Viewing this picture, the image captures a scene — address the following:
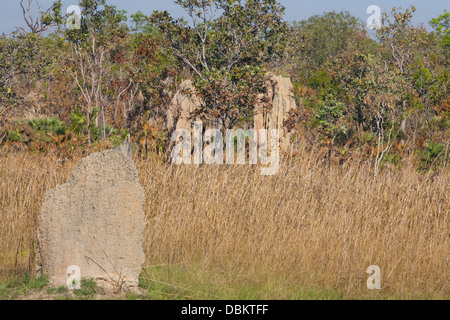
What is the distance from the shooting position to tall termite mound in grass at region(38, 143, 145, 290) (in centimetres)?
585

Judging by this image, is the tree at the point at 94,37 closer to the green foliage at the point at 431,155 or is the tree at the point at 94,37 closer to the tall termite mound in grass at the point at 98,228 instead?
the green foliage at the point at 431,155

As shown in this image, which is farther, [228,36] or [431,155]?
[228,36]

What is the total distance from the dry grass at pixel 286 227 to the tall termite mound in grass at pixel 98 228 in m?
0.90

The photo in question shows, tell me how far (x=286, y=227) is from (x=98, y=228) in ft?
8.99

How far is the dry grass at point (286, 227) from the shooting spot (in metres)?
6.61

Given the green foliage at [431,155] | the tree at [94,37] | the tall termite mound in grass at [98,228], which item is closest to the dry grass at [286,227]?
the tall termite mound in grass at [98,228]

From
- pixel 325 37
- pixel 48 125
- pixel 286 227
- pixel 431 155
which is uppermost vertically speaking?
pixel 325 37

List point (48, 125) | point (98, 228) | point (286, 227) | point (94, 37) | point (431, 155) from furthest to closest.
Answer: point (94, 37) → point (48, 125) → point (431, 155) → point (286, 227) → point (98, 228)

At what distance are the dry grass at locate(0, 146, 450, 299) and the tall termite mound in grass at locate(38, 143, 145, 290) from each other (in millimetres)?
899

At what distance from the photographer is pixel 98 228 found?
5891mm

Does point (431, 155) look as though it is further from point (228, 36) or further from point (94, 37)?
point (94, 37)

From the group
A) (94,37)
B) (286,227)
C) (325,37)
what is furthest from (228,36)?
(325,37)

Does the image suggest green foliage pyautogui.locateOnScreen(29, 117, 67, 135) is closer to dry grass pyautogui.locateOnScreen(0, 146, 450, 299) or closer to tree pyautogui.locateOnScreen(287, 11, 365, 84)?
dry grass pyautogui.locateOnScreen(0, 146, 450, 299)

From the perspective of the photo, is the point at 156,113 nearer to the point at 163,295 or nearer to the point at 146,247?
the point at 146,247
